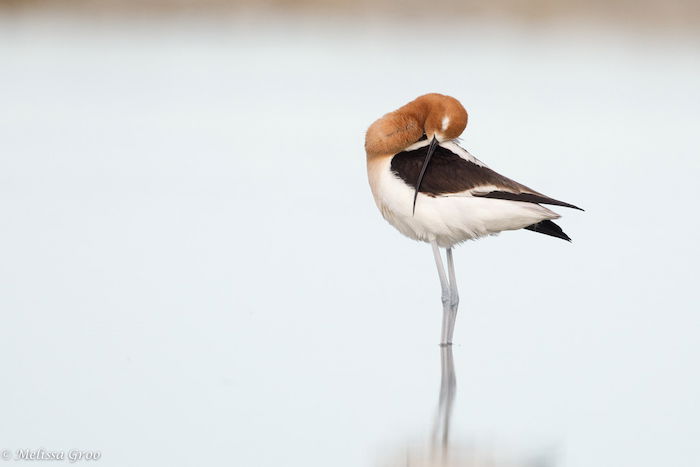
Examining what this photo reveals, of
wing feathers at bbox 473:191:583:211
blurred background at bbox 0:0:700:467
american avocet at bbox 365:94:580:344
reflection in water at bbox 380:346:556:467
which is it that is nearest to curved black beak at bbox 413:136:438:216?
american avocet at bbox 365:94:580:344

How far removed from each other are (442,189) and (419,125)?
389mm

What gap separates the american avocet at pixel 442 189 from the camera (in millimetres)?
4898

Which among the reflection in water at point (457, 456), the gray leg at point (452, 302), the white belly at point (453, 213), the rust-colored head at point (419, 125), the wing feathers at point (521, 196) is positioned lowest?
the reflection in water at point (457, 456)

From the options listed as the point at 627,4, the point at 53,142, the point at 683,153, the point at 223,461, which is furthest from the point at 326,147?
the point at 627,4

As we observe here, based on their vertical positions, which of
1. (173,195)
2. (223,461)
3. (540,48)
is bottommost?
(223,461)

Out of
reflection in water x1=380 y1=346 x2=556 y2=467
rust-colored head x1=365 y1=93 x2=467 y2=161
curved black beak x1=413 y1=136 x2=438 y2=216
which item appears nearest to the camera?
reflection in water x1=380 y1=346 x2=556 y2=467

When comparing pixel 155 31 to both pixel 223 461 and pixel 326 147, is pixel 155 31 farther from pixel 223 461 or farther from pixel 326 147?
pixel 223 461

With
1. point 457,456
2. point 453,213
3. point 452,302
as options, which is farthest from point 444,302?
point 457,456

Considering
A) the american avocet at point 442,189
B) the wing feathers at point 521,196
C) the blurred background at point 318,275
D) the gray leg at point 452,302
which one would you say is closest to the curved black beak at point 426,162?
the american avocet at point 442,189

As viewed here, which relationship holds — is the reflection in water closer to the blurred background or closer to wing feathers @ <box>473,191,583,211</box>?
the blurred background

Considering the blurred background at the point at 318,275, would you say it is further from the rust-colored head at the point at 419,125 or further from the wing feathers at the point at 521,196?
the rust-colored head at the point at 419,125

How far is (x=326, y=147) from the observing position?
28.7ft

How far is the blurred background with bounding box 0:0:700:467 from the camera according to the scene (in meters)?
3.77

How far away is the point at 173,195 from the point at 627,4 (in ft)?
34.9
